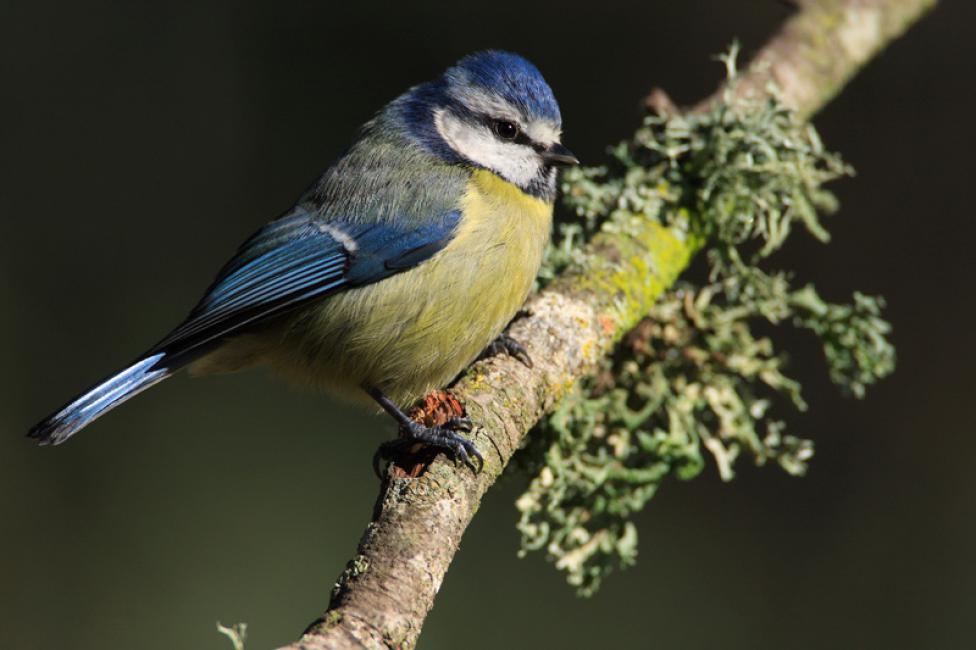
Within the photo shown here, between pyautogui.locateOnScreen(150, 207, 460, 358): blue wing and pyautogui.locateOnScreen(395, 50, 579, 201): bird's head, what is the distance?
22 cm

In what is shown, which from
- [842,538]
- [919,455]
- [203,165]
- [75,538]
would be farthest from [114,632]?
[919,455]

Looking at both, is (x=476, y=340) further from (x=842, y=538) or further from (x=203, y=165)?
(x=203, y=165)

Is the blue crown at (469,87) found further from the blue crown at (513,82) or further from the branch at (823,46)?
the branch at (823,46)

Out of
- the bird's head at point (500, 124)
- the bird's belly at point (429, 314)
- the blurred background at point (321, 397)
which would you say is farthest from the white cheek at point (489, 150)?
the blurred background at point (321, 397)

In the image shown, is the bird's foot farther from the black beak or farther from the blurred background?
the blurred background

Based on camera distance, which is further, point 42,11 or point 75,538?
point 42,11

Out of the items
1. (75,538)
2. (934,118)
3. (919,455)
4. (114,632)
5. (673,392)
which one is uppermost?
(934,118)

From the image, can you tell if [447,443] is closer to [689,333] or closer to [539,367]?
[539,367]

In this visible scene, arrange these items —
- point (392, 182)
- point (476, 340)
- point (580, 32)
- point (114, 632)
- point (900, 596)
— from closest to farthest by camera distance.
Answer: point (476, 340) < point (392, 182) < point (900, 596) < point (114, 632) < point (580, 32)

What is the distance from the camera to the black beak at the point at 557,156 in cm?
224

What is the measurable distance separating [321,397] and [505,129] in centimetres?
168

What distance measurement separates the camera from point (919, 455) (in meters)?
3.26

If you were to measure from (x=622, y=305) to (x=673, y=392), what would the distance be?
0.25m

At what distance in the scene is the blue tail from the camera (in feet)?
6.42
